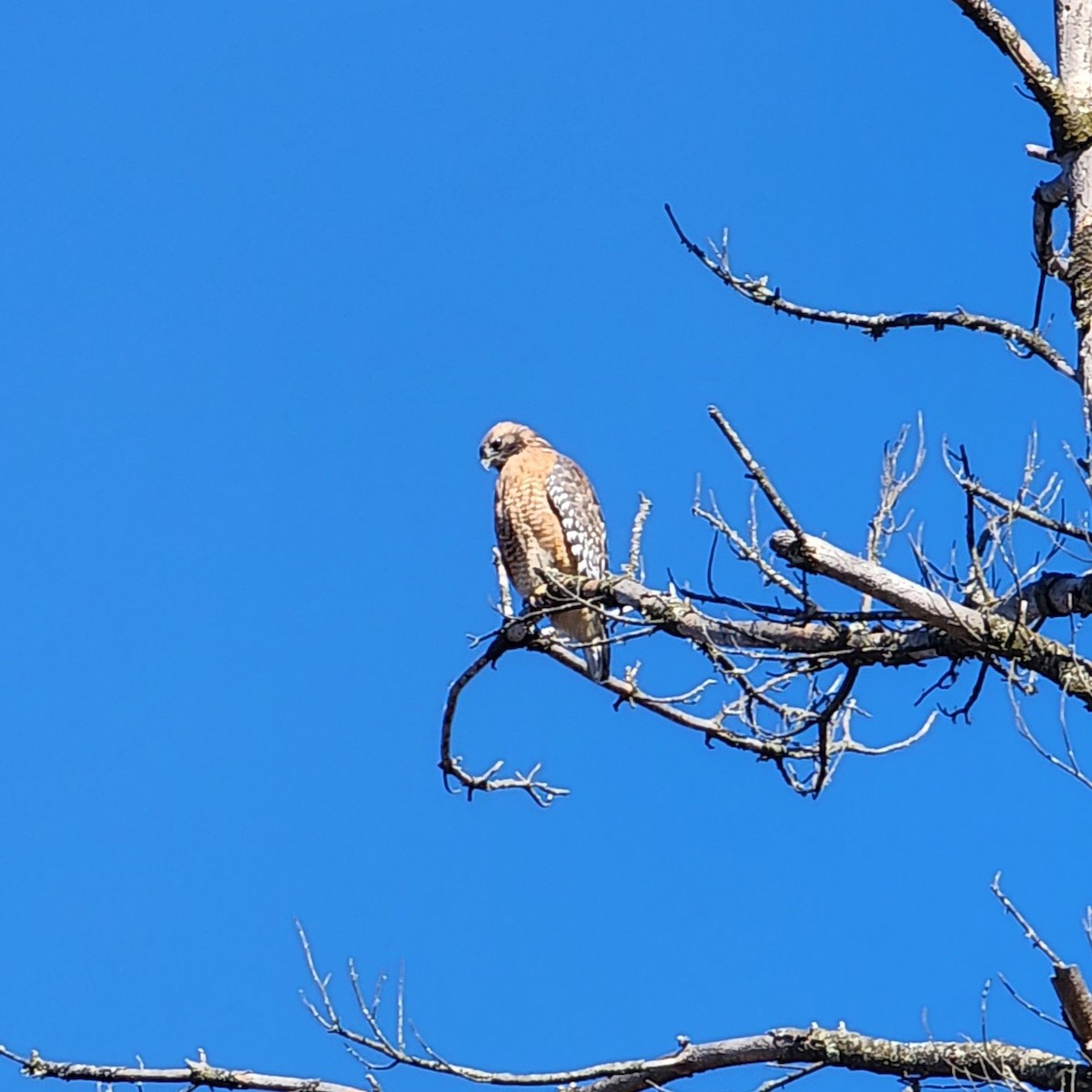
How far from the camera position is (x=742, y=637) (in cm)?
439

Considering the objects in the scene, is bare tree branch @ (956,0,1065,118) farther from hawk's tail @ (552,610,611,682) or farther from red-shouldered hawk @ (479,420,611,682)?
red-shouldered hawk @ (479,420,611,682)

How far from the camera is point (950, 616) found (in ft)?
12.9


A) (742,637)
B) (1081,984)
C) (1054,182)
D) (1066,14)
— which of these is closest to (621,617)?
(742,637)

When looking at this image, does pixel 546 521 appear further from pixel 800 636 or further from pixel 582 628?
pixel 800 636

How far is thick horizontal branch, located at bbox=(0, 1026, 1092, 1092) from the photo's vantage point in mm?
4180

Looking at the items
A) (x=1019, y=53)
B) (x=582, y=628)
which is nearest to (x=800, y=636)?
(x=1019, y=53)

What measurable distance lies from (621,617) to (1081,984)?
1345 mm


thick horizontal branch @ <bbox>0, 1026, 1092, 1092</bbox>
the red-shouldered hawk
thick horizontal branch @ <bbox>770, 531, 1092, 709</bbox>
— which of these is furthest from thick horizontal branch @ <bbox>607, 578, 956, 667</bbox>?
the red-shouldered hawk

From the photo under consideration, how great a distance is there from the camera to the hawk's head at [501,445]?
8227 mm

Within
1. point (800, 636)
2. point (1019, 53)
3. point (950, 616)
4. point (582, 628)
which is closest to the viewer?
point (950, 616)

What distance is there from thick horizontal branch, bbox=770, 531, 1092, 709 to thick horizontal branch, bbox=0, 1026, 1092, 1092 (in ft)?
3.06

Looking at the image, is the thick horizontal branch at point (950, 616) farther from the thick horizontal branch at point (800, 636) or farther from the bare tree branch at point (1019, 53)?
the bare tree branch at point (1019, 53)

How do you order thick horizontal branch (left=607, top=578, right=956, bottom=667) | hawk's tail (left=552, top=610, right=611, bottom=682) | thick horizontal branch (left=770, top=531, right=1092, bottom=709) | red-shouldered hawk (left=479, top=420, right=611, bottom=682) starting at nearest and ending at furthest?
thick horizontal branch (left=770, top=531, right=1092, bottom=709)
thick horizontal branch (left=607, top=578, right=956, bottom=667)
hawk's tail (left=552, top=610, right=611, bottom=682)
red-shouldered hawk (left=479, top=420, right=611, bottom=682)

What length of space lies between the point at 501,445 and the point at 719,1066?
4290mm
